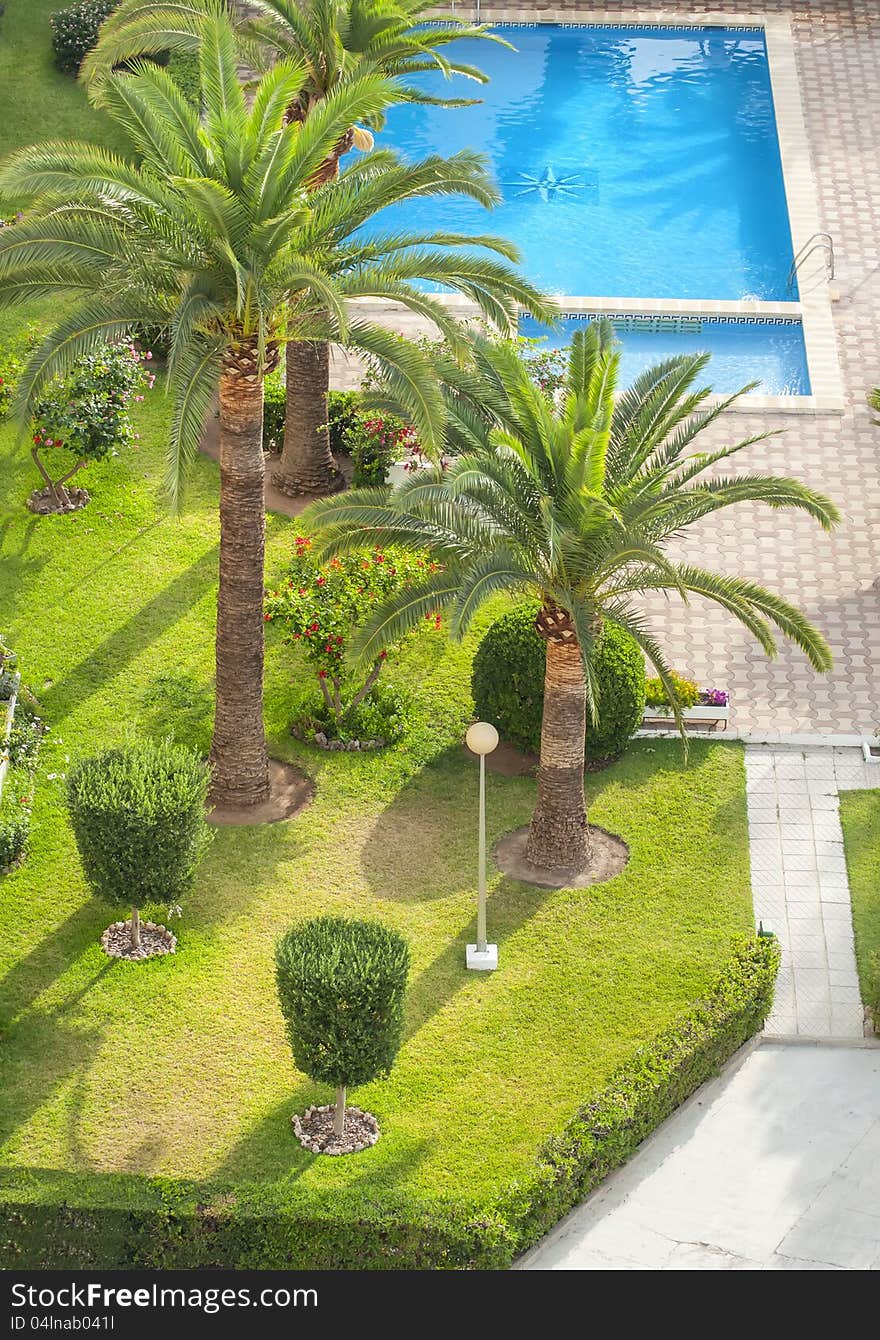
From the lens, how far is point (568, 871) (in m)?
22.9

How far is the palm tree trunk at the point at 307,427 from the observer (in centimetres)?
2773

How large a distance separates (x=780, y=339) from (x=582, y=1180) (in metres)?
17.2

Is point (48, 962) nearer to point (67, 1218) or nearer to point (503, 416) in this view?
point (67, 1218)

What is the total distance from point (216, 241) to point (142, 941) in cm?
698

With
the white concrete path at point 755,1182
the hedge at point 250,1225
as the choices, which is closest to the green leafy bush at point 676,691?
the white concrete path at point 755,1182

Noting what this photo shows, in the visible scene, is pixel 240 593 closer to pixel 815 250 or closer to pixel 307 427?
pixel 307 427

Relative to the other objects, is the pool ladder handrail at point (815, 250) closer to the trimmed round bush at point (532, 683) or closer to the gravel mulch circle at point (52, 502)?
the trimmed round bush at point (532, 683)

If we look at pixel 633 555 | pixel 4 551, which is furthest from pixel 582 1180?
pixel 4 551

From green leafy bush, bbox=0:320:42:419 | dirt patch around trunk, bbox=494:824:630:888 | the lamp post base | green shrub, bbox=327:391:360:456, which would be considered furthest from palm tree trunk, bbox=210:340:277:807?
green leafy bush, bbox=0:320:42:419

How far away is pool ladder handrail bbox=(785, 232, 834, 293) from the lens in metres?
33.7

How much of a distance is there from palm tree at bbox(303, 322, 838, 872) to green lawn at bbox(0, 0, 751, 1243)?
129 cm

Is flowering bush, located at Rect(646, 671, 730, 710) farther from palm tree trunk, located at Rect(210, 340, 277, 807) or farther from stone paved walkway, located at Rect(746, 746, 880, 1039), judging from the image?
palm tree trunk, located at Rect(210, 340, 277, 807)

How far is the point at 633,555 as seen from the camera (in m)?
20.7

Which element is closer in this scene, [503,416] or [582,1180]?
[582,1180]
